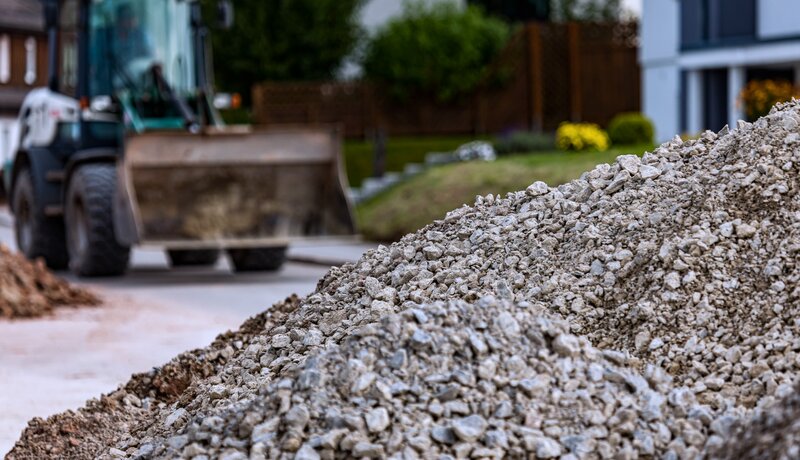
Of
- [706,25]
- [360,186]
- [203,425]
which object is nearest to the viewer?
[203,425]

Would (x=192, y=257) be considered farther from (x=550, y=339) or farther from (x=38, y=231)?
(x=550, y=339)

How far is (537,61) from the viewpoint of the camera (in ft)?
99.6

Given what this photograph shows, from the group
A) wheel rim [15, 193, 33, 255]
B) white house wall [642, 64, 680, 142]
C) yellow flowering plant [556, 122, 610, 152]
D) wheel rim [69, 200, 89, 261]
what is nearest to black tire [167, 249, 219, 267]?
wheel rim [15, 193, 33, 255]

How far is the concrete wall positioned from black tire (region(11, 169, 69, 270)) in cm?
1241

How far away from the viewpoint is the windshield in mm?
16781

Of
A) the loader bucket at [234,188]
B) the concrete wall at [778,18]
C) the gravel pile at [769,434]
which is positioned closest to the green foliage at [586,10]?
the concrete wall at [778,18]

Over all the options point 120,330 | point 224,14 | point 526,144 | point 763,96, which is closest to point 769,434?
point 120,330

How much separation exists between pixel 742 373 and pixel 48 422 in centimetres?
322

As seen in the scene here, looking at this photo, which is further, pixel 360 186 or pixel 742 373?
pixel 360 186

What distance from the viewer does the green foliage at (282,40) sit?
31297mm

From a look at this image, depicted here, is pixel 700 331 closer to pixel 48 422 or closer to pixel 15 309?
pixel 48 422

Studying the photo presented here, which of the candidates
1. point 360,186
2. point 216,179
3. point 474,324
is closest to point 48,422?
point 474,324

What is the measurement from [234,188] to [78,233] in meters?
2.11

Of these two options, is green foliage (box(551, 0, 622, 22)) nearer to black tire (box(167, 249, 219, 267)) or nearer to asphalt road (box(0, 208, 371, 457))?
asphalt road (box(0, 208, 371, 457))
